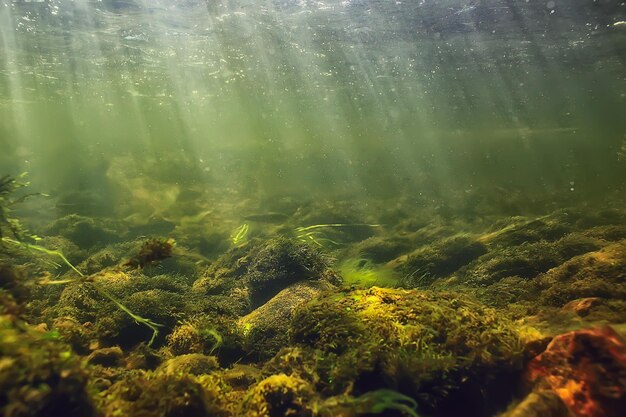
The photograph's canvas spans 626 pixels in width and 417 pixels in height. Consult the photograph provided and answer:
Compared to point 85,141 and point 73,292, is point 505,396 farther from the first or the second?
point 85,141

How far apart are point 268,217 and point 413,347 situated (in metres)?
A: 16.7

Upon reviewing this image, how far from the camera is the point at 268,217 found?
64.2 ft

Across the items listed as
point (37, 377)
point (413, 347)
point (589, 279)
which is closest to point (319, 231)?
point (589, 279)

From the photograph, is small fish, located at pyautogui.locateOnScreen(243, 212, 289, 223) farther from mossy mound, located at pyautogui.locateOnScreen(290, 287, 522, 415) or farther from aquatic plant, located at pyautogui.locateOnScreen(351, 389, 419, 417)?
aquatic plant, located at pyautogui.locateOnScreen(351, 389, 419, 417)

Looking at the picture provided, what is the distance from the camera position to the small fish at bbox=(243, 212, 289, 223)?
19.2m

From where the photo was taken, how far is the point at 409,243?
12125 mm

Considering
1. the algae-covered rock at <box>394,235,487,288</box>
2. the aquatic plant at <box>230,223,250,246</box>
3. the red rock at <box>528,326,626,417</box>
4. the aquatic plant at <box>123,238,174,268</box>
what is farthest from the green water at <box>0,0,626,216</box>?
the red rock at <box>528,326,626,417</box>

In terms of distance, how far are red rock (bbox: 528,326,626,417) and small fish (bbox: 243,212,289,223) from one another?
1635cm

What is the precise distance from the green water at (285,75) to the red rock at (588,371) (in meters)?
16.1

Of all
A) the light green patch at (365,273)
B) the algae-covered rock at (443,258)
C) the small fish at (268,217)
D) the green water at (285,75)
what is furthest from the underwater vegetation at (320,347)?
the green water at (285,75)

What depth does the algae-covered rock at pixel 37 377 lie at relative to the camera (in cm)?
220

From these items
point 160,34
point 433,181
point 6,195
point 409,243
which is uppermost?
point 160,34

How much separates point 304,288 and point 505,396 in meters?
3.75

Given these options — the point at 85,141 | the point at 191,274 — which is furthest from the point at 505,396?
the point at 85,141
